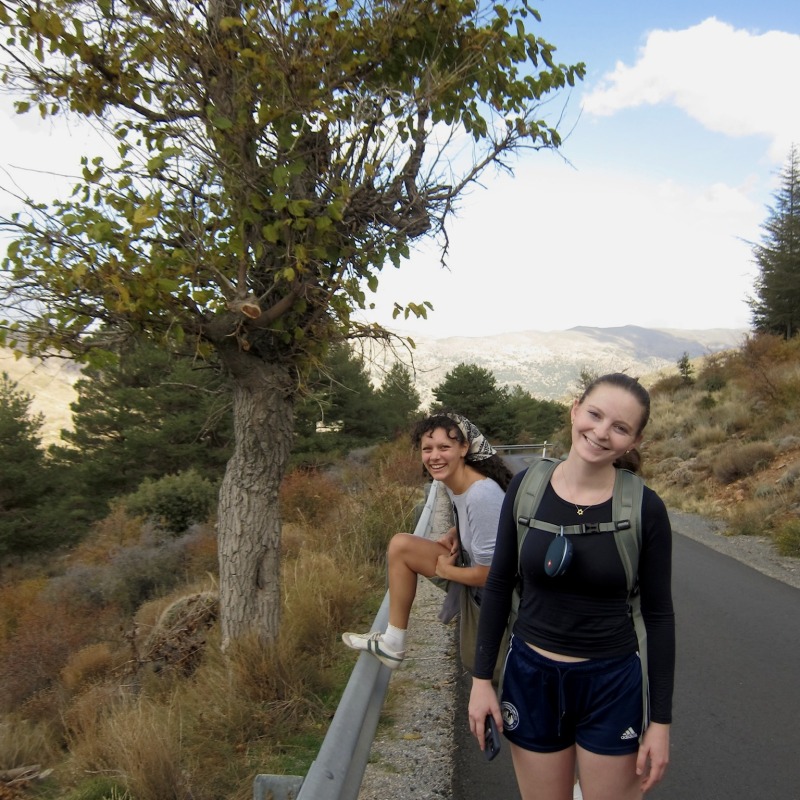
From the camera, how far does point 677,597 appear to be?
7254 mm

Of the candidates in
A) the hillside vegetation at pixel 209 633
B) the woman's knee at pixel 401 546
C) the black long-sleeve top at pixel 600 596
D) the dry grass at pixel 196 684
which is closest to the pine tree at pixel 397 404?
the hillside vegetation at pixel 209 633

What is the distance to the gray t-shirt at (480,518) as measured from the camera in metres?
3.04

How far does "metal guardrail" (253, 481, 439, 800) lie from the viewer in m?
1.85

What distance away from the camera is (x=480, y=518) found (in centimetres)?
307

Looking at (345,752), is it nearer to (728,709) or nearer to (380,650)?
(380,650)

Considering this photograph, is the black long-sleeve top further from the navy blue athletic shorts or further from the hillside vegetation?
the hillside vegetation

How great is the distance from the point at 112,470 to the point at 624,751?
3129 cm

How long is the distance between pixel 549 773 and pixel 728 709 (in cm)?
278

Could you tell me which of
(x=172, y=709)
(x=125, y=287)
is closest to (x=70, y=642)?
(x=172, y=709)

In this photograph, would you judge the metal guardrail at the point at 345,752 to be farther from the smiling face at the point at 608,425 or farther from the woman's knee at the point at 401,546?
the smiling face at the point at 608,425

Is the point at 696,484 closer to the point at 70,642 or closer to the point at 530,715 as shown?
the point at 70,642

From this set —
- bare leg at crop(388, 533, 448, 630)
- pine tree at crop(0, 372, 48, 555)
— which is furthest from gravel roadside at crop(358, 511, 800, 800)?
pine tree at crop(0, 372, 48, 555)

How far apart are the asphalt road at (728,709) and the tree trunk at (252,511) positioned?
5.11ft

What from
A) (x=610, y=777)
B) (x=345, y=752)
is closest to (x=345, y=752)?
(x=345, y=752)
